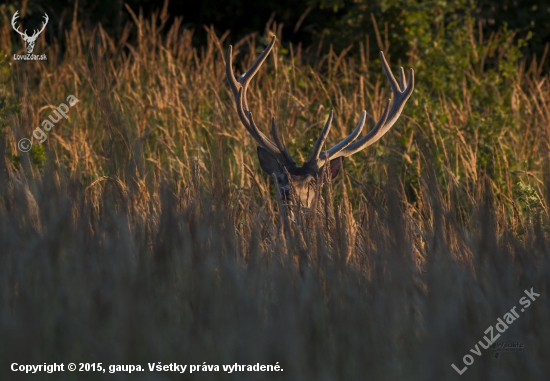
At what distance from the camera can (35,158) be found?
18.2 feet

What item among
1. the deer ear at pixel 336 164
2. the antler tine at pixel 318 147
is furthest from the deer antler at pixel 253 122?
the deer ear at pixel 336 164

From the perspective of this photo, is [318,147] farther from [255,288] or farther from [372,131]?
[255,288]

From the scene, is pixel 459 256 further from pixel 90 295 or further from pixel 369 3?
pixel 369 3

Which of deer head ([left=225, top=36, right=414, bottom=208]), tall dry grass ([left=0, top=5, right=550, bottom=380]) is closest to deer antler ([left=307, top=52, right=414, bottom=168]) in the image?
deer head ([left=225, top=36, right=414, bottom=208])

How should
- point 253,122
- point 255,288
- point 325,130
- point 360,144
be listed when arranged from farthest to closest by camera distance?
point 360,144
point 253,122
point 325,130
point 255,288

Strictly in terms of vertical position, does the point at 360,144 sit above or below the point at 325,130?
above

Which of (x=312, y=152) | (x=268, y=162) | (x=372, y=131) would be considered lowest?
(x=312, y=152)

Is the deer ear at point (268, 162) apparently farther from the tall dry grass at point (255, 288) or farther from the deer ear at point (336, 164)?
the tall dry grass at point (255, 288)

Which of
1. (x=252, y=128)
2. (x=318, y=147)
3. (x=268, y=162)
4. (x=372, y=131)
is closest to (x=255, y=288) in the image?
(x=318, y=147)

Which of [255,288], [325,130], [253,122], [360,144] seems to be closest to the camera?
[255,288]

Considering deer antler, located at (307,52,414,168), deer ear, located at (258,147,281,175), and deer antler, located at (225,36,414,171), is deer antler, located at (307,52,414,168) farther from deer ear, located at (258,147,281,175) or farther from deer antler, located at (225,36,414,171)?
deer ear, located at (258,147,281,175)

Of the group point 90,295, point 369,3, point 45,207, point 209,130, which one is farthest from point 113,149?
point 369,3

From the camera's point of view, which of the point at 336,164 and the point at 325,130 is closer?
the point at 325,130

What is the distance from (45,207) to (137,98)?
4420 mm
